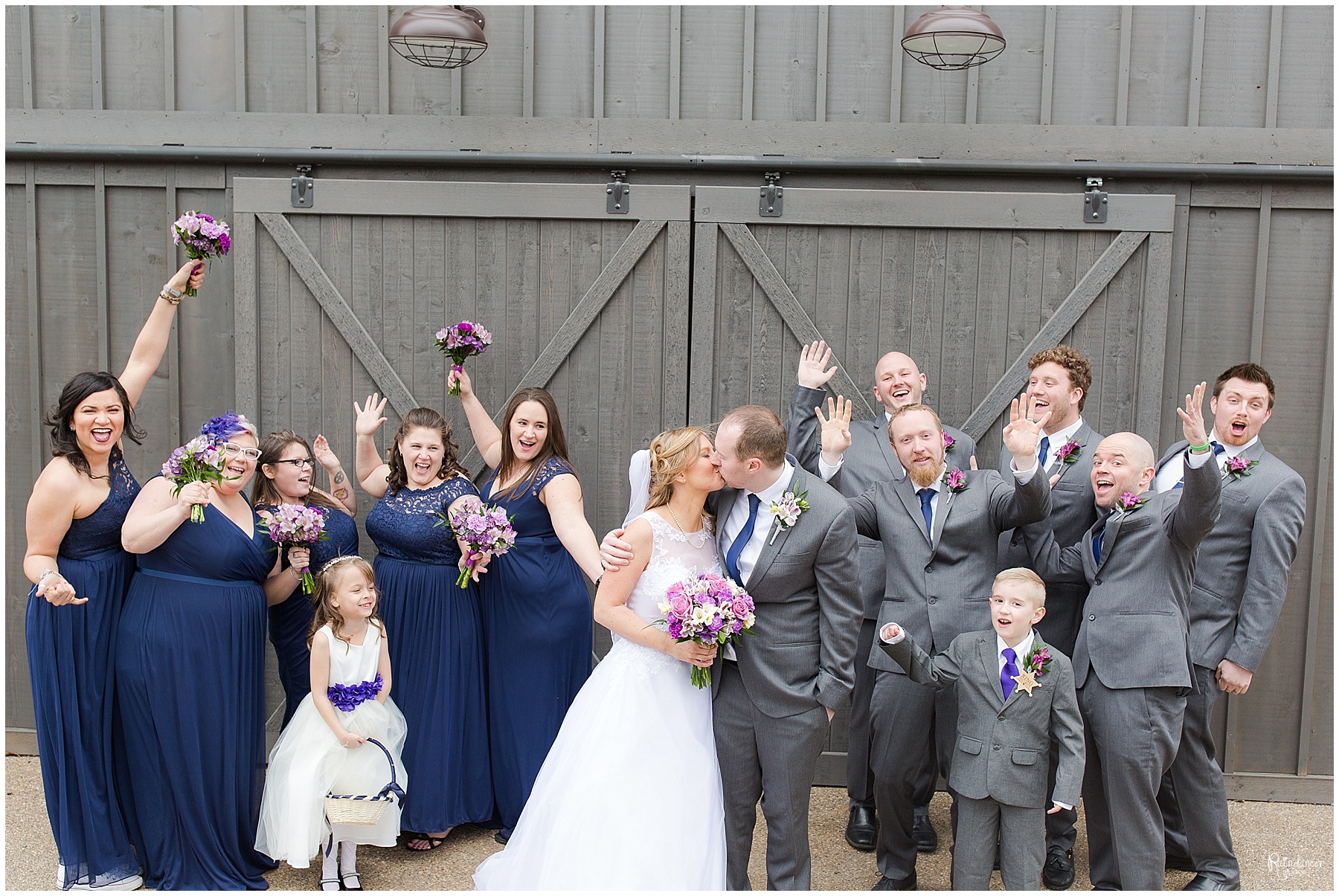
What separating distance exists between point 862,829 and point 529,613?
1.91m

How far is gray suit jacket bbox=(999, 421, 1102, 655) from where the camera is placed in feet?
15.0

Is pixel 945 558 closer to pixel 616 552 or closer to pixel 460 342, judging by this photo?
pixel 616 552

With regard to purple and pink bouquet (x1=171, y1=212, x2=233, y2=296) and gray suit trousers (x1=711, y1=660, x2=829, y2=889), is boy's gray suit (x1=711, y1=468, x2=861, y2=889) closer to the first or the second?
gray suit trousers (x1=711, y1=660, x2=829, y2=889)

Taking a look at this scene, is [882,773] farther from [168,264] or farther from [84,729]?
[168,264]

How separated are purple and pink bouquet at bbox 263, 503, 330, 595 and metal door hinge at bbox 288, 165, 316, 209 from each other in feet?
6.01

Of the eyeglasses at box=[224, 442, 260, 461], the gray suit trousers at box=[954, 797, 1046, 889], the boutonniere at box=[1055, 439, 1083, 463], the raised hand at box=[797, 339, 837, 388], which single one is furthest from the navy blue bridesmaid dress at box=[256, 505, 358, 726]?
the boutonniere at box=[1055, 439, 1083, 463]

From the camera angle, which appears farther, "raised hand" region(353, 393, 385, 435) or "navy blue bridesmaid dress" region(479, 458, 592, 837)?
"raised hand" region(353, 393, 385, 435)

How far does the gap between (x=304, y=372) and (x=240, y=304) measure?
494mm

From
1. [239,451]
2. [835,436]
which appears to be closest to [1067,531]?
[835,436]

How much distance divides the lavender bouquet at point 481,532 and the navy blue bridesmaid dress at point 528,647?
0.19m

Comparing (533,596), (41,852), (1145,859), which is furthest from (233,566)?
(1145,859)

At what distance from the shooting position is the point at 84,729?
4383 millimetres

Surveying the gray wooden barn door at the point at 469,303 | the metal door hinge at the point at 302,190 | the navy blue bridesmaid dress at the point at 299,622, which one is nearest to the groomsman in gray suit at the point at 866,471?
the gray wooden barn door at the point at 469,303

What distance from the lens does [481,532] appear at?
180 inches
